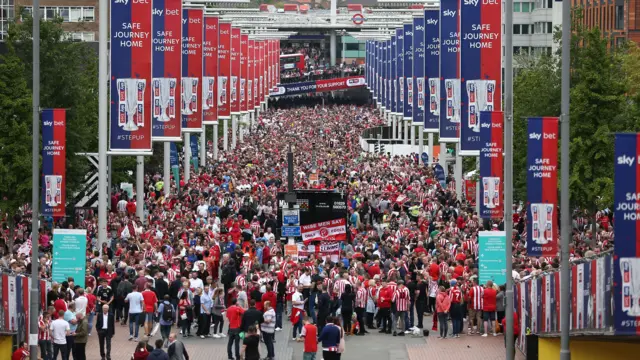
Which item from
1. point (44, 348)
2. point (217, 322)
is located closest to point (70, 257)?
point (217, 322)

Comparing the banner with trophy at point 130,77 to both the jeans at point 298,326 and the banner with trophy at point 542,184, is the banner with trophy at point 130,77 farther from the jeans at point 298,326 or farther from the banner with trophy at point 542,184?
the banner with trophy at point 542,184

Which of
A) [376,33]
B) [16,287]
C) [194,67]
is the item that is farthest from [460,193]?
[376,33]

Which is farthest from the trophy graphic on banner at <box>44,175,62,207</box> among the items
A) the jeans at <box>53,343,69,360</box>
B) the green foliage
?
the green foliage

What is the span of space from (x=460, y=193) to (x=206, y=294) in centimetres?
2822

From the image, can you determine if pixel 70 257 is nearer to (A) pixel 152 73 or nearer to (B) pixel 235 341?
(B) pixel 235 341

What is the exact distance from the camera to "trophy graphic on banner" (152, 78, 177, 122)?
4178 centimetres

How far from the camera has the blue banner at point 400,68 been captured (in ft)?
235

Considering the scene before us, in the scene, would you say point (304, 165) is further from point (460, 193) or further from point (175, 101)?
point (175, 101)

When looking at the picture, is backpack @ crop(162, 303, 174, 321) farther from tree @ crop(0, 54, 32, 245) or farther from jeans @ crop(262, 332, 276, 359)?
tree @ crop(0, 54, 32, 245)

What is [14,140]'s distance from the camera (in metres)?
44.6

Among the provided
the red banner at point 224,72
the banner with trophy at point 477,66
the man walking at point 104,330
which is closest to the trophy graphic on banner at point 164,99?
the banner with trophy at point 477,66

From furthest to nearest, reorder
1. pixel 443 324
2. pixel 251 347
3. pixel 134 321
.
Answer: pixel 443 324 → pixel 134 321 → pixel 251 347

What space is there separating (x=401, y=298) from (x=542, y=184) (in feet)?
24.0

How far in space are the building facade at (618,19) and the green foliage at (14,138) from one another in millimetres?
44544
